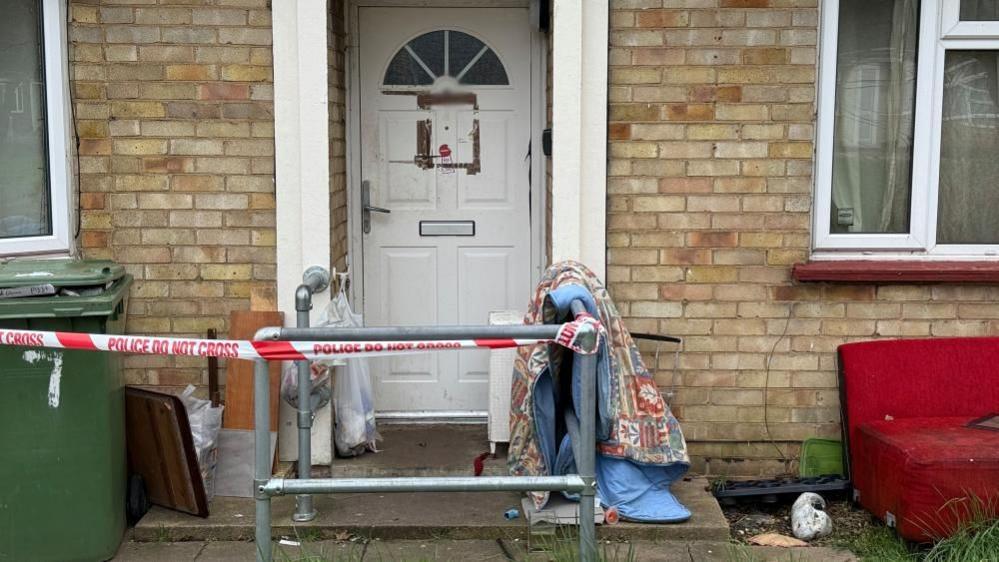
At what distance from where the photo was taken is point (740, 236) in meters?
5.52

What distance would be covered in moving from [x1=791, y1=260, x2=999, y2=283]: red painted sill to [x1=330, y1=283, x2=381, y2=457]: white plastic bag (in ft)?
6.94

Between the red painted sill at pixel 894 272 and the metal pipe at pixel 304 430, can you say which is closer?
the metal pipe at pixel 304 430

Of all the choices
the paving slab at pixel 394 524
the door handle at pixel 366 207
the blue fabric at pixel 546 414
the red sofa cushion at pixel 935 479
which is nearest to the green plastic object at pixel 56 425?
the paving slab at pixel 394 524

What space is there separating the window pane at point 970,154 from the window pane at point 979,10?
0.61 feet

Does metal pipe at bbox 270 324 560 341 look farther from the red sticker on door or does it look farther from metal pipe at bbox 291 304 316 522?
the red sticker on door

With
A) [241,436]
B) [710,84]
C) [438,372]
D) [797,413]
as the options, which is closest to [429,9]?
[710,84]

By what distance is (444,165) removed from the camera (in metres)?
6.01

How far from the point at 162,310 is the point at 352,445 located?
1112 millimetres

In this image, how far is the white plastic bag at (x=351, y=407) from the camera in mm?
5574

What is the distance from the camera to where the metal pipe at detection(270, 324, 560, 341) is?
12.2 feet

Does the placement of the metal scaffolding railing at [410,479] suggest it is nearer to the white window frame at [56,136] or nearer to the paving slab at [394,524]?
the paving slab at [394,524]

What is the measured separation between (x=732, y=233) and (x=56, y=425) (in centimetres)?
309

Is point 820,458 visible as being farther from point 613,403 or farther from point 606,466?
point 613,403

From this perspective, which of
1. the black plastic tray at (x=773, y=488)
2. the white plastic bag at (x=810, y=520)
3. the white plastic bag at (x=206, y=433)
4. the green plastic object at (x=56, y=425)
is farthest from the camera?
the black plastic tray at (x=773, y=488)
